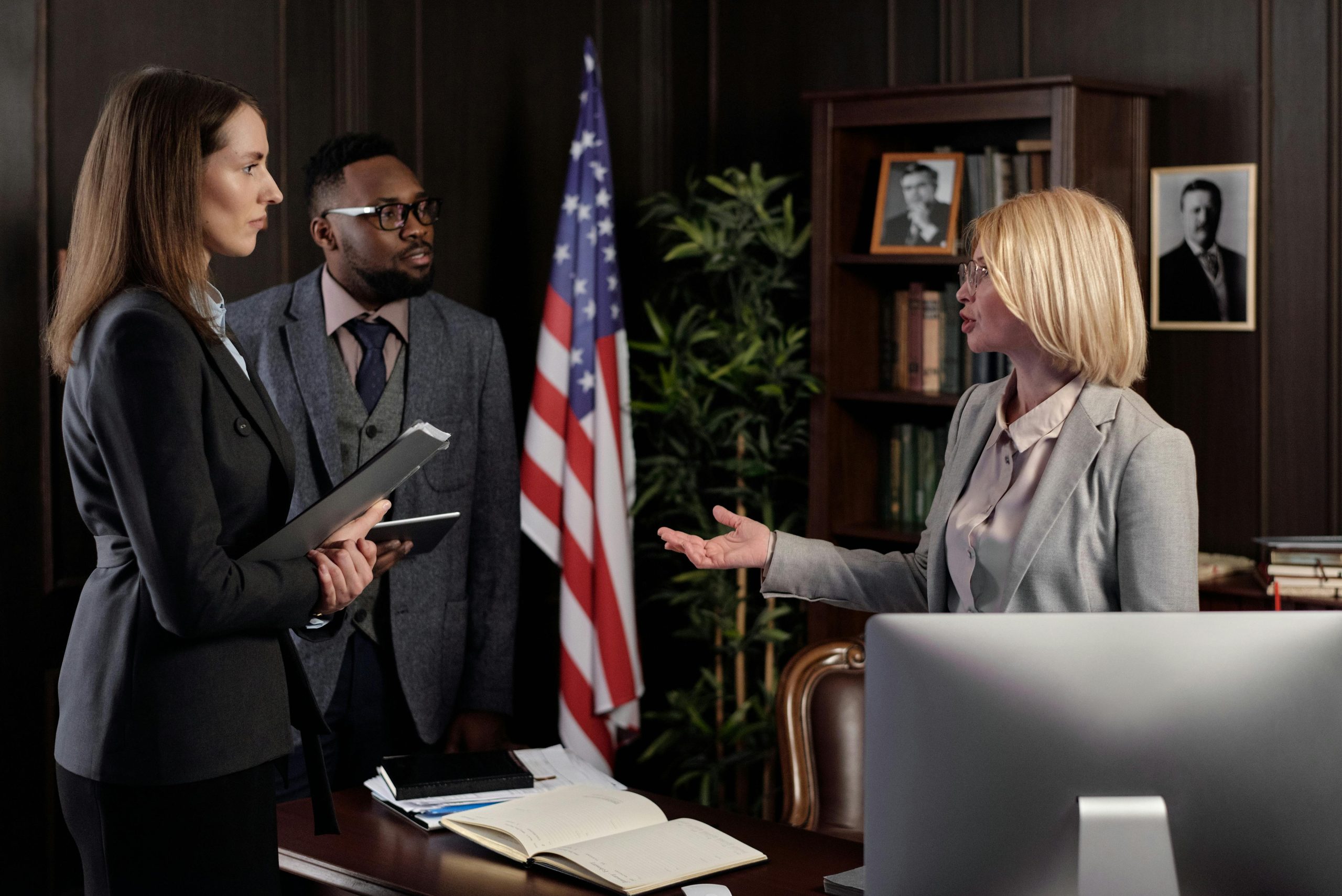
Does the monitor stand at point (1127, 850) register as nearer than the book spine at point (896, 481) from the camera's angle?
Yes

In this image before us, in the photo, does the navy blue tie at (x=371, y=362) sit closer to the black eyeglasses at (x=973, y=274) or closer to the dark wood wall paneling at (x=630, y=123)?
the dark wood wall paneling at (x=630, y=123)

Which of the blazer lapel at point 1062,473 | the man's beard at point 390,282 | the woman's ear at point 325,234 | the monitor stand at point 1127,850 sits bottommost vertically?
the monitor stand at point 1127,850

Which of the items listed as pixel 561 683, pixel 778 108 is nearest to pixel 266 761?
pixel 561 683

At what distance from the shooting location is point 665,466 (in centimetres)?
393

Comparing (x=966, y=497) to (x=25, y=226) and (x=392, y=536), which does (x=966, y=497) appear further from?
(x=25, y=226)

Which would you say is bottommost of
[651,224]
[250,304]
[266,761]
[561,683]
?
[561,683]

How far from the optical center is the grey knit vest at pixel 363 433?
2.85m

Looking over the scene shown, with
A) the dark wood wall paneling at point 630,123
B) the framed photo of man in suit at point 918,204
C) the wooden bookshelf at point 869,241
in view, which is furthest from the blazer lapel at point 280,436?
the framed photo of man in suit at point 918,204

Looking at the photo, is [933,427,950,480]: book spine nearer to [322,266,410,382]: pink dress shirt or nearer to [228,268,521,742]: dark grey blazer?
[228,268,521,742]: dark grey blazer

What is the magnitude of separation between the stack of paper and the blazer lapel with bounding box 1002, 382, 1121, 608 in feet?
2.48

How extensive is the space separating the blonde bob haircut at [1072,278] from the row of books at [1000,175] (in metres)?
1.61

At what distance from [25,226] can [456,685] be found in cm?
135

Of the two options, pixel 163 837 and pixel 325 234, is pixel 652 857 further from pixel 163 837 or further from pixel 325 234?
pixel 325 234

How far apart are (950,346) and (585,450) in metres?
1.04
